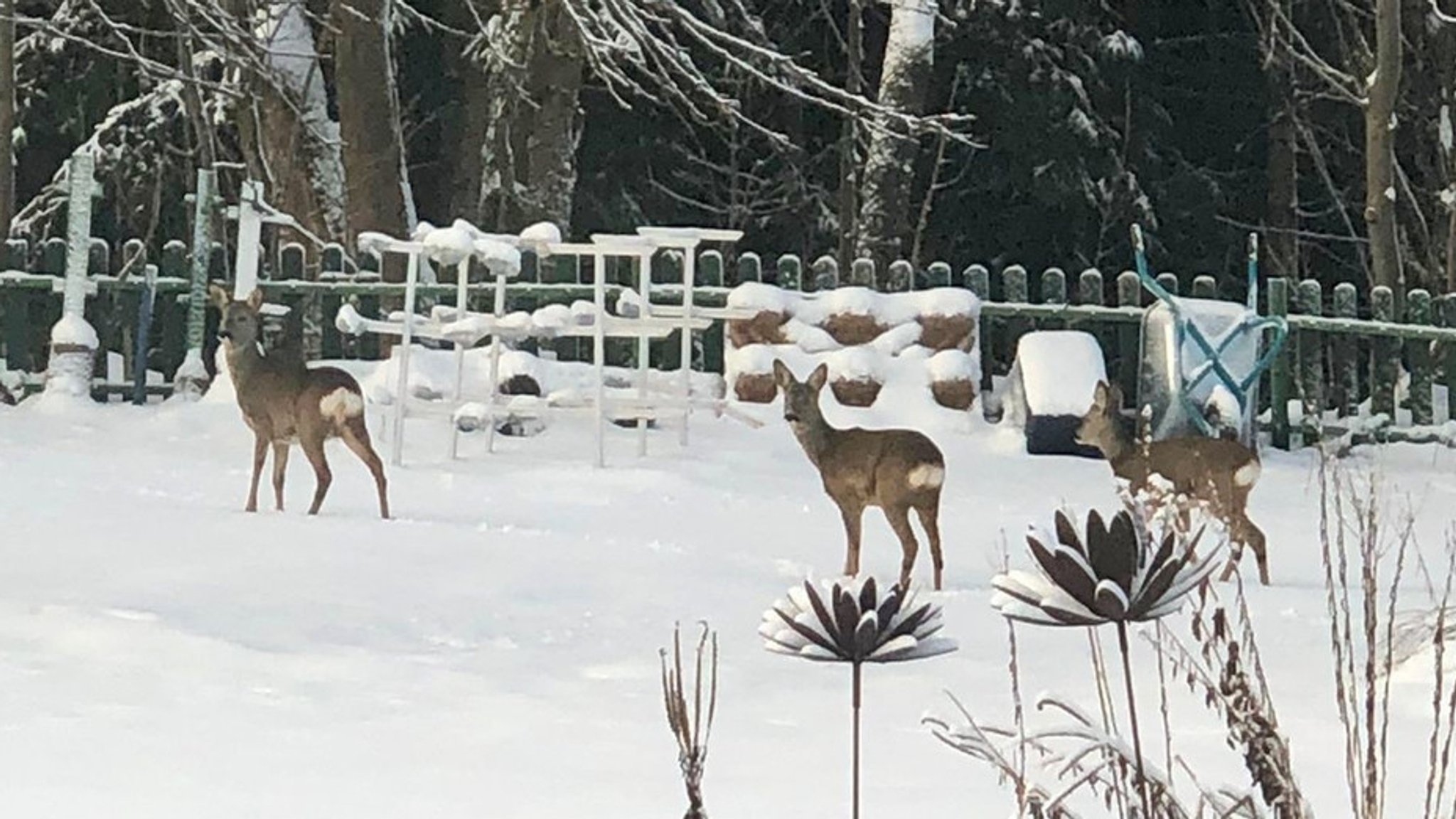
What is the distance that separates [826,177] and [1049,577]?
2389cm

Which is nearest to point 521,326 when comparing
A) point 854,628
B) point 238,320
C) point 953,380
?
point 238,320

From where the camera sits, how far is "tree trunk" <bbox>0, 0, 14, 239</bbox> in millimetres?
14930

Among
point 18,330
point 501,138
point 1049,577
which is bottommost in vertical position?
point 1049,577

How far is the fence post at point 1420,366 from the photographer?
48.0ft

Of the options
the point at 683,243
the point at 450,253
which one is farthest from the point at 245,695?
the point at 683,243

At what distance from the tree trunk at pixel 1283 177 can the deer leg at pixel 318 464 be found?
1792 cm

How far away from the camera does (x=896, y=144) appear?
63.7ft

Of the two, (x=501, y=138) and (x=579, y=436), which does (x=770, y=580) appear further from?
(x=501, y=138)

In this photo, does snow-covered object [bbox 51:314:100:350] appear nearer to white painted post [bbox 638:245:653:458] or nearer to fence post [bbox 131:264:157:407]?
fence post [bbox 131:264:157:407]

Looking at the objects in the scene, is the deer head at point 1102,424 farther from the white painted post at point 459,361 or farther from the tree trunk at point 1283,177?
the tree trunk at point 1283,177

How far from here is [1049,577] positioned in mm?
2430

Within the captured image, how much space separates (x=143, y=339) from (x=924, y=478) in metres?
7.61

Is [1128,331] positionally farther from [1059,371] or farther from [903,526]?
[903,526]

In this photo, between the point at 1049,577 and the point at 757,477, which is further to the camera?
the point at 757,477
